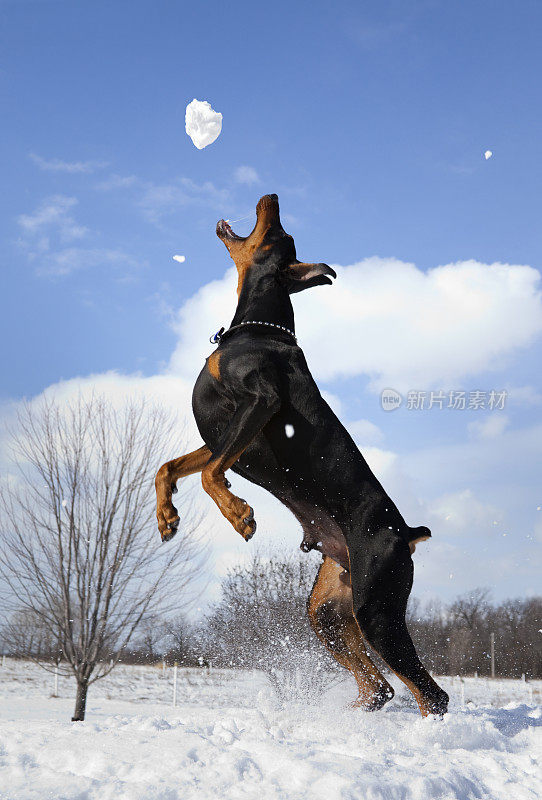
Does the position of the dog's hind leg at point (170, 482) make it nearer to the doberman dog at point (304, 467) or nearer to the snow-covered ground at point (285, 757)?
the doberman dog at point (304, 467)

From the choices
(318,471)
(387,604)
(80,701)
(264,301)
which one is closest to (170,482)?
(318,471)

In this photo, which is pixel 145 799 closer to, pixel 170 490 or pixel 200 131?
pixel 170 490

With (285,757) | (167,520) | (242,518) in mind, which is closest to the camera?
(285,757)

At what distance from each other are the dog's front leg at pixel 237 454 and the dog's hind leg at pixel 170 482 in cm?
34

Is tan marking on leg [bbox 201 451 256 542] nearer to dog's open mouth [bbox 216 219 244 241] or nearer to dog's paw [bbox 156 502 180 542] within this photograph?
dog's paw [bbox 156 502 180 542]

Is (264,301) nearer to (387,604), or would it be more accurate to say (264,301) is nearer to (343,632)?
(387,604)

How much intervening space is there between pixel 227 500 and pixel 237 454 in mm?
228

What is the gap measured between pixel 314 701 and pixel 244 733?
1.19 m

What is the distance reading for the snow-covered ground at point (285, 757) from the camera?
6.01ft

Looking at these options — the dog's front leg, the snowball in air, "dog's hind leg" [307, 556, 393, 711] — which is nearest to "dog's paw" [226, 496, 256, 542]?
the dog's front leg

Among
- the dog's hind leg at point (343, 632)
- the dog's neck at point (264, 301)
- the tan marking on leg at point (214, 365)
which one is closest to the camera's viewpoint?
the tan marking on leg at point (214, 365)

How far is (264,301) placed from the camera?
11.4ft

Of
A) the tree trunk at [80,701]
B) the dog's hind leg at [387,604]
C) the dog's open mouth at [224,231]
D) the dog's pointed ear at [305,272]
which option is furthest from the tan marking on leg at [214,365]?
the tree trunk at [80,701]

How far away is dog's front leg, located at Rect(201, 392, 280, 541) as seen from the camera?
2.82m
